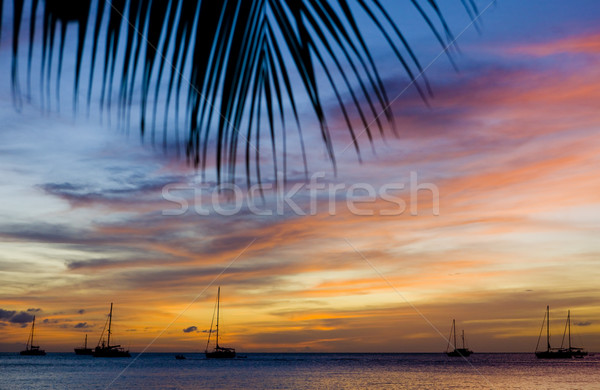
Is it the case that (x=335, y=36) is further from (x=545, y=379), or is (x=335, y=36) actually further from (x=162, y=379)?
(x=545, y=379)

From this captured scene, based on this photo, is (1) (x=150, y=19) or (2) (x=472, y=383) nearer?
(1) (x=150, y=19)

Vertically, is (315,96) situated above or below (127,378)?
above

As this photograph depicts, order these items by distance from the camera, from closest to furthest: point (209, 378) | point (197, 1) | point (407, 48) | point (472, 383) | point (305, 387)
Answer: point (407, 48) → point (197, 1) → point (305, 387) → point (472, 383) → point (209, 378)

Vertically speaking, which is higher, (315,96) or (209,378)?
(315,96)

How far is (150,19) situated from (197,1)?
11cm

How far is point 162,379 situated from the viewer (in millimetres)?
89438

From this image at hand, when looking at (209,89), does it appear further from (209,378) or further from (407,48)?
(209,378)

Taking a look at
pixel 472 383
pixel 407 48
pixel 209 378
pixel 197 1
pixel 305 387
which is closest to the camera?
pixel 407 48

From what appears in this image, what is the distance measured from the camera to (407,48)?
1.26 metres

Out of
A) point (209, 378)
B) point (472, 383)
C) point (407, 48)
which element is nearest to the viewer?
point (407, 48)

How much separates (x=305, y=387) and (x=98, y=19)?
78.5 metres

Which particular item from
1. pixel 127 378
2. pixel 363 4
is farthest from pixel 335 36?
pixel 127 378

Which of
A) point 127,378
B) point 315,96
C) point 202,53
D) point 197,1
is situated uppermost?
point 197,1

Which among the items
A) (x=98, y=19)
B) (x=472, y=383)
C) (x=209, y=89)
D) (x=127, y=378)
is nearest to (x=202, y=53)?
(x=209, y=89)
